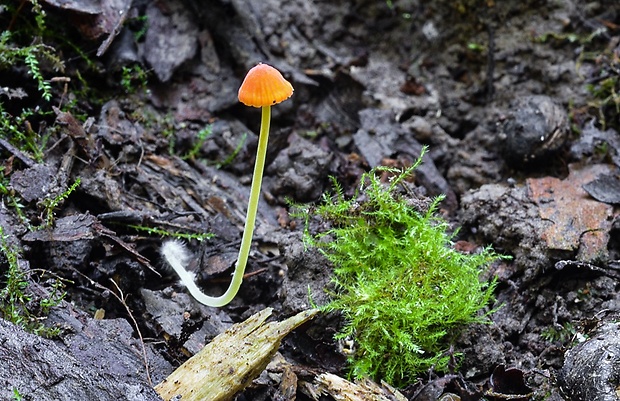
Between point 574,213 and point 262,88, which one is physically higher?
point 262,88

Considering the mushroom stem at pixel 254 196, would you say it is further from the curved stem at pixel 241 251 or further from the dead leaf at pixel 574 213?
the dead leaf at pixel 574 213

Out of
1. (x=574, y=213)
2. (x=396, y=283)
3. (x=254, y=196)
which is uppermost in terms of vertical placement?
(x=254, y=196)

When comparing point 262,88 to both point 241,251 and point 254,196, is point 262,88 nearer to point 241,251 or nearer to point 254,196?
point 254,196

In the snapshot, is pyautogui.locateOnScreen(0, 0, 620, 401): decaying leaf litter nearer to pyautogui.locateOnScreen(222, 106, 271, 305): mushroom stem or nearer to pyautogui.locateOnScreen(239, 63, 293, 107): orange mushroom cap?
pyautogui.locateOnScreen(222, 106, 271, 305): mushroom stem

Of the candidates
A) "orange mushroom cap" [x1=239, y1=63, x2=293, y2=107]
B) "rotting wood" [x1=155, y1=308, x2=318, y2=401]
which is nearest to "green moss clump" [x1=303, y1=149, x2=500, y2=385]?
"rotting wood" [x1=155, y1=308, x2=318, y2=401]

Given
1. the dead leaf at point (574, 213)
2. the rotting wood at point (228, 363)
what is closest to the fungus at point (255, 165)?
the rotting wood at point (228, 363)

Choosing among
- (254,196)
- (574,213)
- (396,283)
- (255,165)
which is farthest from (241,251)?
(574,213)
